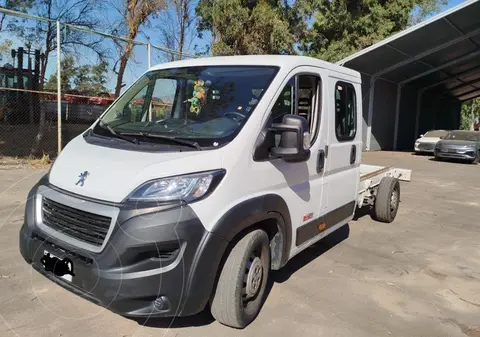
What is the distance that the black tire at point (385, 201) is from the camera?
7016mm

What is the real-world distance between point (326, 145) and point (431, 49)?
57.2 feet

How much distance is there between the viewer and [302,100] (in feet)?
13.6

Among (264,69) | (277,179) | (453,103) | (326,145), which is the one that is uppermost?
(453,103)

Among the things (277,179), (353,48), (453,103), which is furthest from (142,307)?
(453,103)

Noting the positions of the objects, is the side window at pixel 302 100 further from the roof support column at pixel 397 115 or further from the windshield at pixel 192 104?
the roof support column at pixel 397 115

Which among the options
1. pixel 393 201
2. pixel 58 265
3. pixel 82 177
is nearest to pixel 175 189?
pixel 82 177

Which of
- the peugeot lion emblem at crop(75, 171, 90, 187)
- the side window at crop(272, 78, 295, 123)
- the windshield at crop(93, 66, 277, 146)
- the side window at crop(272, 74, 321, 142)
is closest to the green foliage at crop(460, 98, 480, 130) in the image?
the side window at crop(272, 74, 321, 142)

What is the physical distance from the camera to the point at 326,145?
4.34 m

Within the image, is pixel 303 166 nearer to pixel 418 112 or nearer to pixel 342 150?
pixel 342 150

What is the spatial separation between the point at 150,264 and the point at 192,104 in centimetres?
168

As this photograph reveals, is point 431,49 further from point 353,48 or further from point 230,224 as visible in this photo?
point 230,224

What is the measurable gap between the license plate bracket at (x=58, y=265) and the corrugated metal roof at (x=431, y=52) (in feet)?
54.4

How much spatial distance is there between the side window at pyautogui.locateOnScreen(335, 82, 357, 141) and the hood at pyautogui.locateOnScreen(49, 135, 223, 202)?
203 centimetres

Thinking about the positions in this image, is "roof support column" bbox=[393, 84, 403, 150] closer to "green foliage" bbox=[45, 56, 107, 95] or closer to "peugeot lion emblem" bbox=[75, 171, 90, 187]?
"green foliage" bbox=[45, 56, 107, 95]
